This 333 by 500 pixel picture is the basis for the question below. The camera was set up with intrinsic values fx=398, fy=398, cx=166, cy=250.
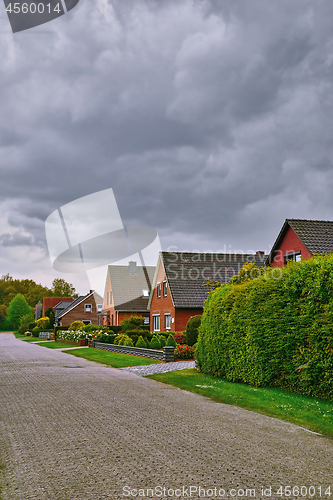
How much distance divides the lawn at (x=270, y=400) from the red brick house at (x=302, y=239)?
1378 cm

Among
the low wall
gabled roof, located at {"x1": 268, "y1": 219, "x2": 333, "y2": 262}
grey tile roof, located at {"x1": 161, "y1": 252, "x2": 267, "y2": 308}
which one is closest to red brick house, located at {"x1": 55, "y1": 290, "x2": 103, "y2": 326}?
grey tile roof, located at {"x1": 161, "y1": 252, "x2": 267, "y2": 308}

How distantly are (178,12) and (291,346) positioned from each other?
11.8 m

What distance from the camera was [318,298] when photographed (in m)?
9.63

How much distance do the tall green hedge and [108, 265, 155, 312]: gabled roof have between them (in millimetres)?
35351

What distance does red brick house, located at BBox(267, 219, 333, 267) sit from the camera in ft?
80.0

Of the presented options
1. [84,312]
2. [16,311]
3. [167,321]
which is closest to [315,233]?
[167,321]

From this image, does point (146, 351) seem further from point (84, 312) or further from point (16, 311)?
point (16, 311)

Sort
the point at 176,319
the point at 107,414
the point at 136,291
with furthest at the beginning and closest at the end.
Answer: the point at 136,291 < the point at 176,319 < the point at 107,414

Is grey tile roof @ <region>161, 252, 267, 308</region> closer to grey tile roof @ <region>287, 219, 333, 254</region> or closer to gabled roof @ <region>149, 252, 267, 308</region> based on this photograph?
gabled roof @ <region>149, 252, 267, 308</region>

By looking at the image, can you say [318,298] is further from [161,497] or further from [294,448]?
[161,497]

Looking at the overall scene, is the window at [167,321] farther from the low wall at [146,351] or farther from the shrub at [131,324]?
the low wall at [146,351]

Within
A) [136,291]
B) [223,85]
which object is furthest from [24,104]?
[136,291]

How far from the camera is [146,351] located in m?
21.5

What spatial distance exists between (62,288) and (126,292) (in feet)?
263
